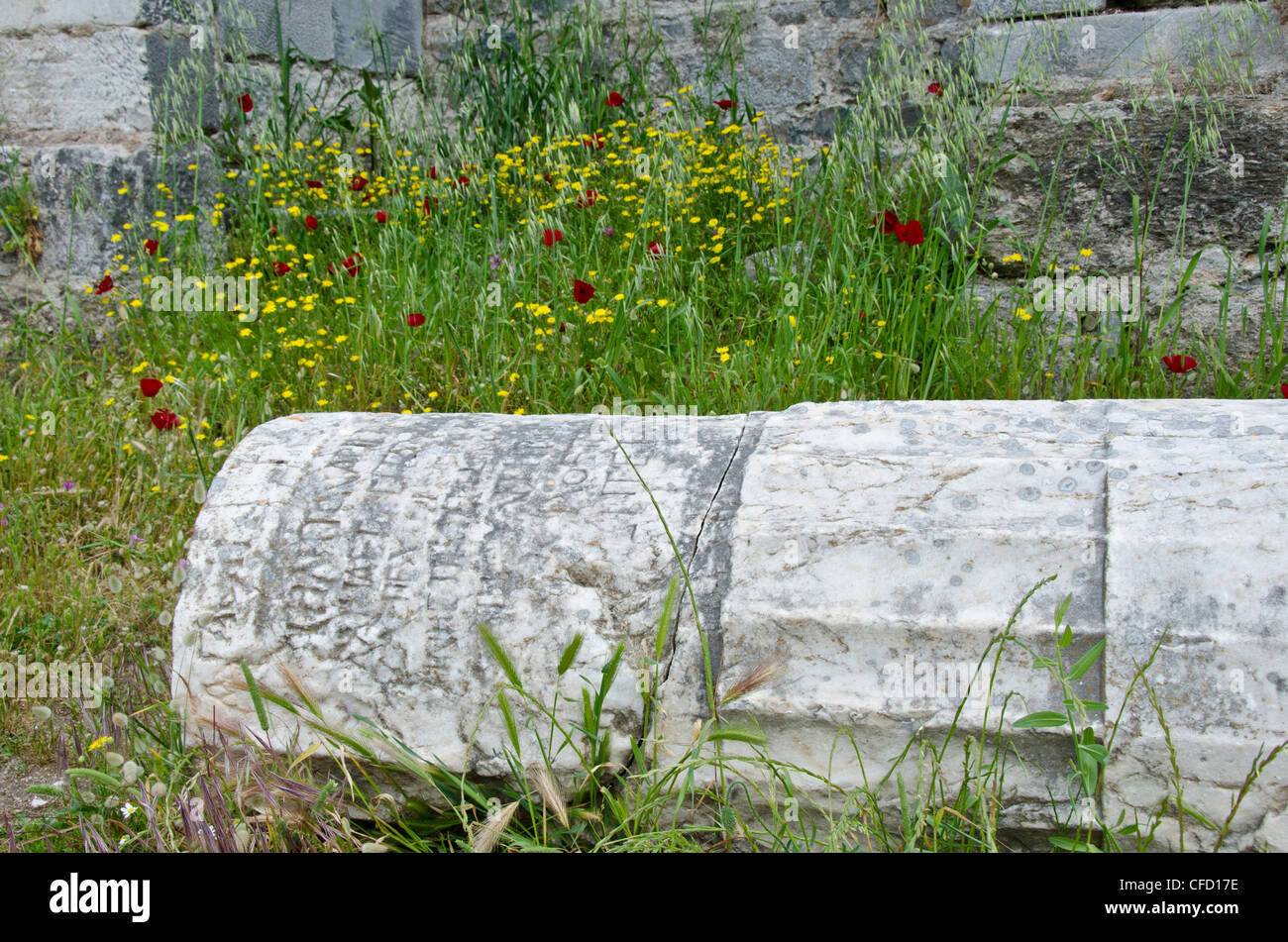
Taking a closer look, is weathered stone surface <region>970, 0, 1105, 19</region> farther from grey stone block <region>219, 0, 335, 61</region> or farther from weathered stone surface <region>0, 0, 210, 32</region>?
weathered stone surface <region>0, 0, 210, 32</region>

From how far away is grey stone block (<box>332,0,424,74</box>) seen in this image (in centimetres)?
426

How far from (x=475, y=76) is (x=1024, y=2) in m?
2.20

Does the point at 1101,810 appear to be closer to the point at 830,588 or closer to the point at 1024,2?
the point at 830,588

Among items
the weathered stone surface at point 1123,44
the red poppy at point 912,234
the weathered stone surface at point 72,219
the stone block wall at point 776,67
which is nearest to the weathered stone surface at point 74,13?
the stone block wall at point 776,67

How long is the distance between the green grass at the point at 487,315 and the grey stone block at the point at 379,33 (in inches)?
8.6

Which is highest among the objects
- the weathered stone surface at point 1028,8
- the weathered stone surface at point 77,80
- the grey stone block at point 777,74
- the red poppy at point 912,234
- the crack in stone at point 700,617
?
the weathered stone surface at point 1028,8

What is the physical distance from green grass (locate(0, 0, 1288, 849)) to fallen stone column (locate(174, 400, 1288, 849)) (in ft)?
0.45

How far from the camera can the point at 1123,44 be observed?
134 inches

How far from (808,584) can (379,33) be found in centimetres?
370

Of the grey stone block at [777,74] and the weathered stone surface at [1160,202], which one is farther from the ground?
the grey stone block at [777,74]

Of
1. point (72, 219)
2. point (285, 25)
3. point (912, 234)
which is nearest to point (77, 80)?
point (72, 219)

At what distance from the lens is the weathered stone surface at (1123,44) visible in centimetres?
318

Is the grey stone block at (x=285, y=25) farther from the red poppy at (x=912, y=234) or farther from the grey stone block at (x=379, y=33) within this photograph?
the red poppy at (x=912, y=234)

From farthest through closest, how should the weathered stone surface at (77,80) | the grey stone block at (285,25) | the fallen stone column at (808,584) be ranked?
the grey stone block at (285,25), the weathered stone surface at (77,80), the fallen stone column at (808,584)
